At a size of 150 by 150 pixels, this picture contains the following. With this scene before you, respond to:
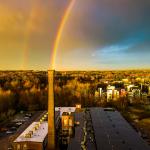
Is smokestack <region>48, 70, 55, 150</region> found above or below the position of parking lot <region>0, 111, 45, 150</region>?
above

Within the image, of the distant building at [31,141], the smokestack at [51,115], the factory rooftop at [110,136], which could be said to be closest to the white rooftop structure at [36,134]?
the distant building at [31,141]

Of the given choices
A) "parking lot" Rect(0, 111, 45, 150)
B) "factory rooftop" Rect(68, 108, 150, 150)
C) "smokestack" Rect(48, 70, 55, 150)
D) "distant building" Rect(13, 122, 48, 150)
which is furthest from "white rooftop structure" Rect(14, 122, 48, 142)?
"factory rooftop" Rect(68, 108, 150, 150)

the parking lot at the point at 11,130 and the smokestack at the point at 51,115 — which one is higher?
the smokestack at the point at 51,115

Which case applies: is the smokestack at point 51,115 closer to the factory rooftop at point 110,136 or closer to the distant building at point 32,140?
the distant building at point 32,140

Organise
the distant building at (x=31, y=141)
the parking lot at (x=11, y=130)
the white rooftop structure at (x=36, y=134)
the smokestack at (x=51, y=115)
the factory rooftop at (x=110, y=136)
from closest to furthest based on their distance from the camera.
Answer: the factory rooftop at (x=110, y=136) < the distant building at (x=31, y=141) < the white rooftop structure at (x=36, y=134) < the smokestack at (x=51, y=115) < the parking lot at (x=11, y=130)

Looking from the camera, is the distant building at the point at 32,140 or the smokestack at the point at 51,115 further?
the smokestack at the point at 51,115

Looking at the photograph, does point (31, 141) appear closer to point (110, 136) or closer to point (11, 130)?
point (110, 136)

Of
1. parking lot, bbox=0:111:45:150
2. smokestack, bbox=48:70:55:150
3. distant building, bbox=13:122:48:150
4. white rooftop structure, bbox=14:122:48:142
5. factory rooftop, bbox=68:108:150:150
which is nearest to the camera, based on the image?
factory rooftop, bbox=68:108:150:150

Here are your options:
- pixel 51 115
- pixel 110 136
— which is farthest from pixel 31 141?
pixel 110 136

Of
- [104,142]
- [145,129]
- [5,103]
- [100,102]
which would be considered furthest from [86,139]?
[100,102]

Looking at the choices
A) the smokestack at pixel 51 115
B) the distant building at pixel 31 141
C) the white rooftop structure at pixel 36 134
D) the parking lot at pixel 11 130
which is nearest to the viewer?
the distant building at pixel 31 141

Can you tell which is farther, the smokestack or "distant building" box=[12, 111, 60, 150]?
the smokestack

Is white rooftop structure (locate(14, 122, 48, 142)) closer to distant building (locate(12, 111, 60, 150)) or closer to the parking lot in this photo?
distant building (locate(12, 111, 60, 150))
